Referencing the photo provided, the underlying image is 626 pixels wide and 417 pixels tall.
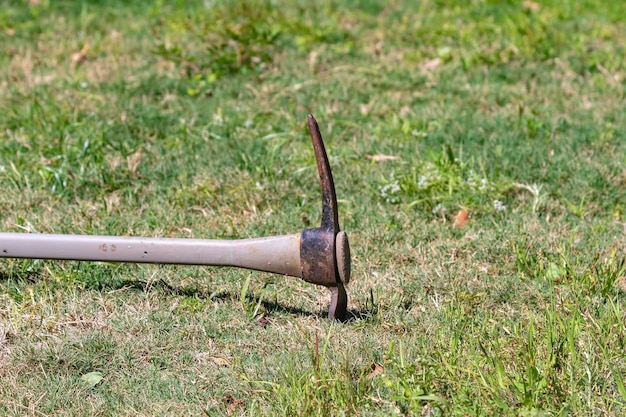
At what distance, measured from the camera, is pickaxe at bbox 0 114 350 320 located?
2.67m

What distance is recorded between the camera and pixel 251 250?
2732mm

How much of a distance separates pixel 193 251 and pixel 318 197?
129cm

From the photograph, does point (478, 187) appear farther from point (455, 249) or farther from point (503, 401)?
point (503, 401)

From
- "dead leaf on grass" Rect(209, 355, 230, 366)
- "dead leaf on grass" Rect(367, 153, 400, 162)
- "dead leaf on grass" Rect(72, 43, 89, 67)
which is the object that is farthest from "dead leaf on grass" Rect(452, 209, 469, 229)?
"dead leaf on grass" Rect(72, 43, 89, 67)

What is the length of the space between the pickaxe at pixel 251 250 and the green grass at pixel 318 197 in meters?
0.24

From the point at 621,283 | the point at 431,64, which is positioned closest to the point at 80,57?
the point at 431,64

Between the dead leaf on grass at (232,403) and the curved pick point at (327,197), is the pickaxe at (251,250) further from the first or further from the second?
the dead leaf on grass at (232,403)

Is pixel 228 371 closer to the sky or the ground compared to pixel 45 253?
closer to the ground

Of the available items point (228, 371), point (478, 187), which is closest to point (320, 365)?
point (228, 371)

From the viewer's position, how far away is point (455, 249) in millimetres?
3438

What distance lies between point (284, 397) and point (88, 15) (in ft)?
15.0

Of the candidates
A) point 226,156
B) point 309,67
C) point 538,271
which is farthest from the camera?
point 309,67

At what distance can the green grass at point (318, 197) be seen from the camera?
259cm

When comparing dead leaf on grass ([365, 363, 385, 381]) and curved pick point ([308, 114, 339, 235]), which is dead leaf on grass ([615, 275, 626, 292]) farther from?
curved pick point ([308, 114, 339, 235])
